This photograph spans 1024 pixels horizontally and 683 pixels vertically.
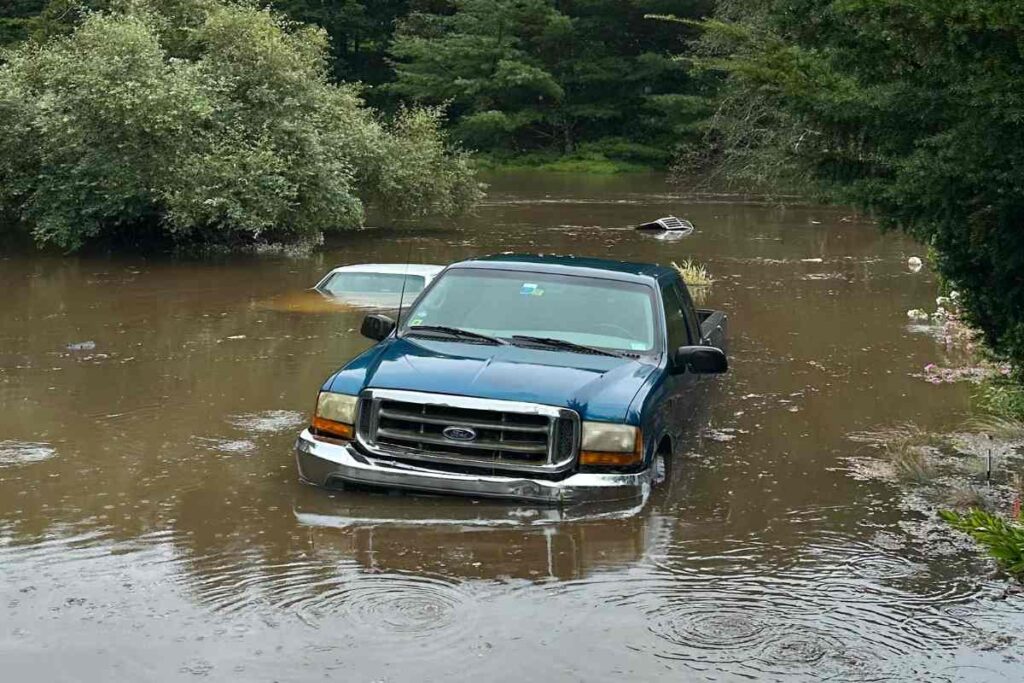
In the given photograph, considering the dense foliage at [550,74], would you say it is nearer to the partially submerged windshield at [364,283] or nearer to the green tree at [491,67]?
the green tree at [491,67]

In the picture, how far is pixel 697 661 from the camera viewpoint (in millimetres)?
5973

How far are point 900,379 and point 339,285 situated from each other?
912cm

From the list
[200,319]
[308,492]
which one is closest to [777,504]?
[308,492]

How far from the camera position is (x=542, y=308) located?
30.9 feet

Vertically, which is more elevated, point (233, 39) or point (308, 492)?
point (233, 39)

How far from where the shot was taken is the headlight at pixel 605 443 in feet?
26.7

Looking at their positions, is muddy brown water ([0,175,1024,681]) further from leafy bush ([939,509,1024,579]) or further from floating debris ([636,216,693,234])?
floating debris ([636,216,693,234])

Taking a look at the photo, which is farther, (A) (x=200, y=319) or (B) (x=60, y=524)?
(A) (x=200, y=319)

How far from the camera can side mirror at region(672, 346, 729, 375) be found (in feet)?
29.8

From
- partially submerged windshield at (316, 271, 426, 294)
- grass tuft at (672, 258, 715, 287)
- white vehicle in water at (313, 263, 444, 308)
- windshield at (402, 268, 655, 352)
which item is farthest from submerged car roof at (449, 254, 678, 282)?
grass tuft at (672, 258, 715, 287)

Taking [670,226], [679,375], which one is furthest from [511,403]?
[670,226]

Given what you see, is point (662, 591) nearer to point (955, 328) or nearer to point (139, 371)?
point (139, 371)

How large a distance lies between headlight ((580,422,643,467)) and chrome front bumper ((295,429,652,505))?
4.0 inches

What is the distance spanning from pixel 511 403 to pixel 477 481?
494mm
